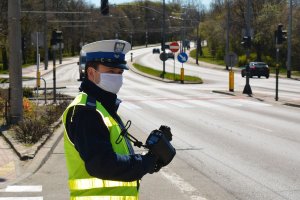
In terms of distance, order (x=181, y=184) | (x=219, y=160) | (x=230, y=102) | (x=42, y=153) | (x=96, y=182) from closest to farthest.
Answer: (x=96, y=182) → (x=181, y=184) → (x=219, y=160) → (x=42, y=153) → (x=230, y=102)

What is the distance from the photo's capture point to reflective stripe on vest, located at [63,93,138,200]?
3.23 metres

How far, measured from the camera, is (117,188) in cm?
326

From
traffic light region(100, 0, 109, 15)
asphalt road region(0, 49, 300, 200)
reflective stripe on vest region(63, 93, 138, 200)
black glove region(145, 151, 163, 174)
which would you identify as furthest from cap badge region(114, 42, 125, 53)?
traffic light region(100, 0, 109, 15)

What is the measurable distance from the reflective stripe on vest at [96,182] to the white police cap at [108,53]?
0.32 metres

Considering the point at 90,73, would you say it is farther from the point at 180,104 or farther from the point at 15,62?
the point at 180,104

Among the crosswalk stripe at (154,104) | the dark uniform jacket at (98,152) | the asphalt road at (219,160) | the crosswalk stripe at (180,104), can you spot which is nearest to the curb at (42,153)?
the asphalt road at (219,160)

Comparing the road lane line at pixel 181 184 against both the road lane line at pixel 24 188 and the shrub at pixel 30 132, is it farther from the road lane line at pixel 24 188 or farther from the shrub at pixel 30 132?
the shrub at pixel 30 132

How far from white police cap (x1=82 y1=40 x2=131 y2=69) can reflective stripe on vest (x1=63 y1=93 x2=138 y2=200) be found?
322 mm

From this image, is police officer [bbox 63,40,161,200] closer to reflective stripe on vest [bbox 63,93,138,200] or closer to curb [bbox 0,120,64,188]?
reflective stripe on vest [bbox 63,93,138,200]

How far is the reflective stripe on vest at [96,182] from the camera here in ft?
10.6

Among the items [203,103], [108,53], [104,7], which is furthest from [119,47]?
[104,7]

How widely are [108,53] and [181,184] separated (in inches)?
203

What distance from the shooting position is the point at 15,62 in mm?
14539

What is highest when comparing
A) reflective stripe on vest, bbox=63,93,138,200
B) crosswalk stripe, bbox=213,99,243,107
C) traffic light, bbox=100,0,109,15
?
traffic light, bbox=100,0,109,15
